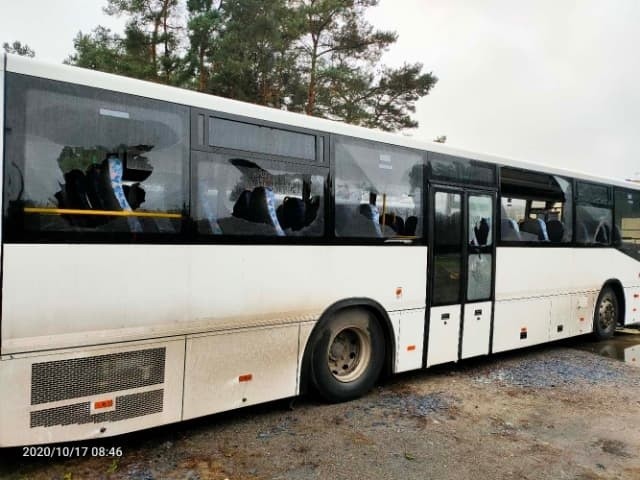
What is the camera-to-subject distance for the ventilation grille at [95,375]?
3.74 meters

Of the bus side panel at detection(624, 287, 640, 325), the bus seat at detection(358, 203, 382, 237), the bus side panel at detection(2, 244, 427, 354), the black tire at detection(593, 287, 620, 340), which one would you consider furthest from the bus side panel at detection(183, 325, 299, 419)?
the bus side panel at detection(624, 287, 640, 325)

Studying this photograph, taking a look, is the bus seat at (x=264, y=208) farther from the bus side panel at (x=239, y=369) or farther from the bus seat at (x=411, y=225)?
the bus seat at (x=411, y=225)

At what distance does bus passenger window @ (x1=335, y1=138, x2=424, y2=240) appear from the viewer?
5.62 m

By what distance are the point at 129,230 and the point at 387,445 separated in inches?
114

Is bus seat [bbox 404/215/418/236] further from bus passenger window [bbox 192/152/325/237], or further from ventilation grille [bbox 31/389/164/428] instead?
ventilation grille [bbox 31/389/164/428]

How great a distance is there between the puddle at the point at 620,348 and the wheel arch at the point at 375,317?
4.50 meters

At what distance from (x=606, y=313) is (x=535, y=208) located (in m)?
3.43

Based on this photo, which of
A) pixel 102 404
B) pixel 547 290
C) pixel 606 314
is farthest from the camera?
pixel 606 314

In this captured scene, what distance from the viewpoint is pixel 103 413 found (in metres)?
4.01

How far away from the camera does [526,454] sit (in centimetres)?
460

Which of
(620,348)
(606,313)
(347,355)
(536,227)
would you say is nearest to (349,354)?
(347,355)

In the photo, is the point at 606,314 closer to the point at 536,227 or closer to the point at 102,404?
the point at 536,227

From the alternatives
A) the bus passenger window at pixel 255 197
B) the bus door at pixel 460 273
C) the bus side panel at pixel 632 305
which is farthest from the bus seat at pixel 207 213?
the bus side panel at pixel 632 305

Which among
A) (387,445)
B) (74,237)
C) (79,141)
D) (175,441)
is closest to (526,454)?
(387,445)
